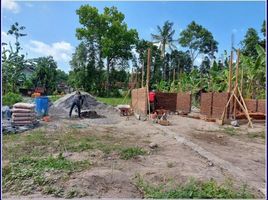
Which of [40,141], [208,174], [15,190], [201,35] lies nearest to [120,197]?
[15,190]

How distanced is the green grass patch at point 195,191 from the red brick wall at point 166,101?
1352 cm

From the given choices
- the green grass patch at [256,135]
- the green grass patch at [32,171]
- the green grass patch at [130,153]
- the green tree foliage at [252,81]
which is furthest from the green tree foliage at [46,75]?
the green grass patch at [32,171]

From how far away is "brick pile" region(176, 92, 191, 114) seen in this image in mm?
18047

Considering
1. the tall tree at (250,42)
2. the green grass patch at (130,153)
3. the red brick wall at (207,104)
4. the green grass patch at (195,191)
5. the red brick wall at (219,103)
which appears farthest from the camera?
the tall tree at (250,42)

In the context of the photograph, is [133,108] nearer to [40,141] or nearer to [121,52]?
[40,141]

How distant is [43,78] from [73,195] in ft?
111

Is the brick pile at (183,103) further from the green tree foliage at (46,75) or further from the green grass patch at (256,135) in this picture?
the green tree foliage at (46,75)

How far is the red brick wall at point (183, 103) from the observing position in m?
18.1

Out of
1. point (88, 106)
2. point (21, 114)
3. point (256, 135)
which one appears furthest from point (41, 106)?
point (256, 135)

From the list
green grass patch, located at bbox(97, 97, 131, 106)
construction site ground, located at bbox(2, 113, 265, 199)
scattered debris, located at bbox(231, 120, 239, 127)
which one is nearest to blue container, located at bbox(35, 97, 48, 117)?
construction site ground, located at bbox(2, 113, 265, 199)

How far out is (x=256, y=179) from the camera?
481cm

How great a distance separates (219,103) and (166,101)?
4.42 metres

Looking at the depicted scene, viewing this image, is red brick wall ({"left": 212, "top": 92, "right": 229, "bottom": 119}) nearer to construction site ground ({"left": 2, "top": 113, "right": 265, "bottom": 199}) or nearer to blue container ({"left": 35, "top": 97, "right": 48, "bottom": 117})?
construction site ground ({"left": 2, "top": 113, "right": 265, "bottom": 199})

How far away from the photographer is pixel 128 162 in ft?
18.6
